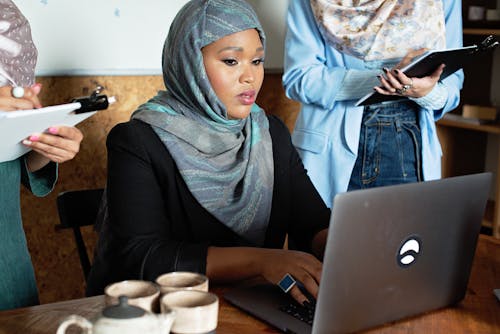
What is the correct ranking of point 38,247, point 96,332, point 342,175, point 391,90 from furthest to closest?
point 38,247
point 342,175
point 391,90
point 96,332

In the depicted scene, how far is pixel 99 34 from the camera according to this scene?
108 inches

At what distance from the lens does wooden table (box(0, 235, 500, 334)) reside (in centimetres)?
123

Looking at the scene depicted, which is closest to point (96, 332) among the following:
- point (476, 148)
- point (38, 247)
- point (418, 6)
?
point (418, 6)

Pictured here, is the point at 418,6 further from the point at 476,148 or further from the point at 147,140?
the point at 476,148

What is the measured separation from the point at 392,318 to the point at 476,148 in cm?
286

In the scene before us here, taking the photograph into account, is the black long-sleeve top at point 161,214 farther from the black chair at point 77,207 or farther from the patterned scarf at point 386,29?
the patterned scarf at point 386,29

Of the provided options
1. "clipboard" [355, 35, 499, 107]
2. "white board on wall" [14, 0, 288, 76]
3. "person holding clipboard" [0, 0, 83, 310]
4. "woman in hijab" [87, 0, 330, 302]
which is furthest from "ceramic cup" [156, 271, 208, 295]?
"white board on wall" [14, 0, 288, 76]

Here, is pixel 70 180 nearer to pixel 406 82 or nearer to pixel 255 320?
pixel 406 82

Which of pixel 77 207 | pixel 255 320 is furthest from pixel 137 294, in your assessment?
pixel 77 207

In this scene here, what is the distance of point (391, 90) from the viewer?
81.4 inches

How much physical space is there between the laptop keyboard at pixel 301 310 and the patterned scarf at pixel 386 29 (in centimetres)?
117

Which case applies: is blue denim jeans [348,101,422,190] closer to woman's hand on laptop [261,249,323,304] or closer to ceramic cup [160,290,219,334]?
woman's hand on laptop [261,249,323,304]

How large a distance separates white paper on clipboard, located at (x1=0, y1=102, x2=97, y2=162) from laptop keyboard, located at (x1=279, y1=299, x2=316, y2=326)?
0.49m

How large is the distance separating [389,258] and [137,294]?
0.41m
